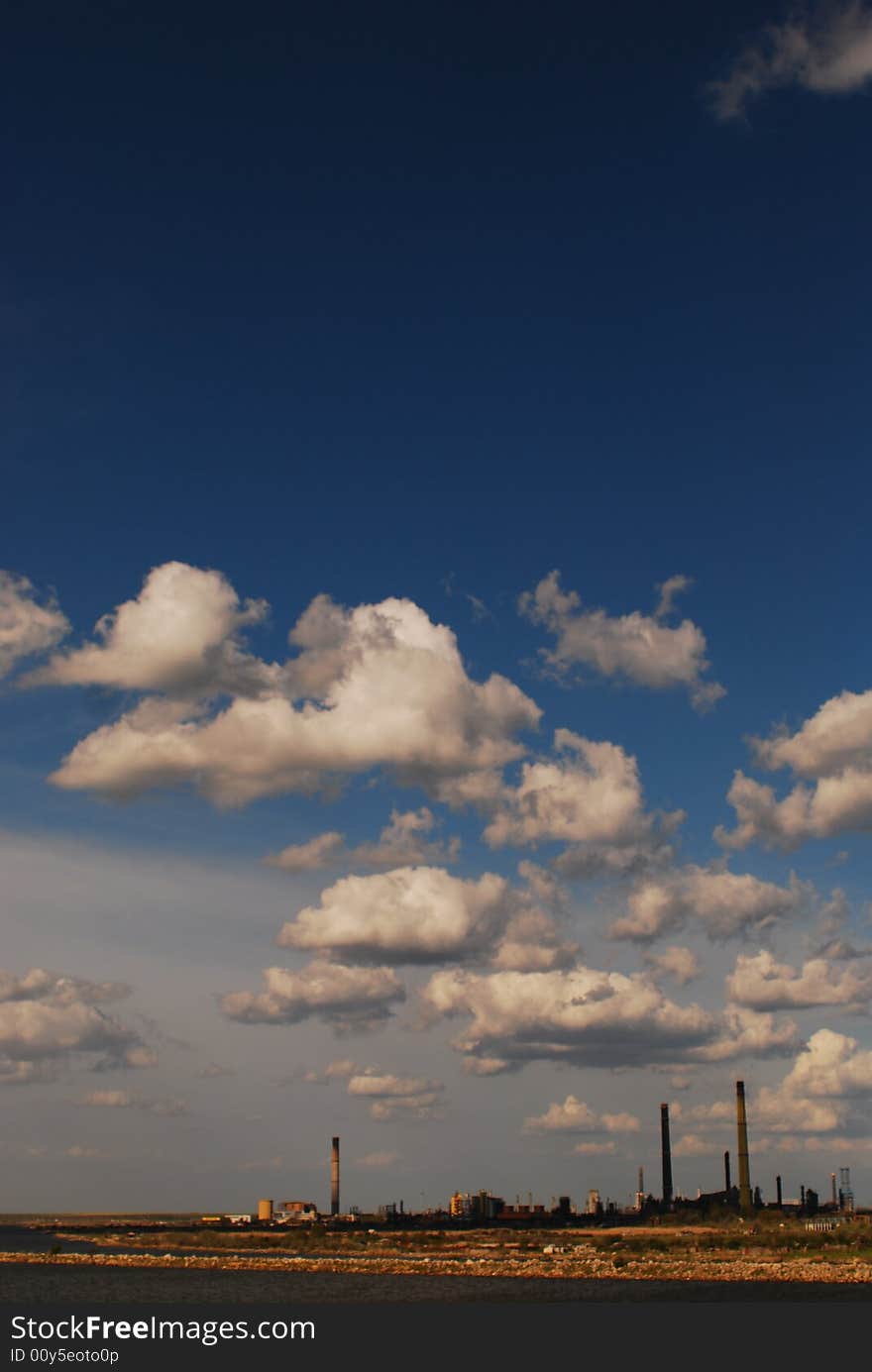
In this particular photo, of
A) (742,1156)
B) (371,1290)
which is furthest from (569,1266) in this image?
(742,1156)

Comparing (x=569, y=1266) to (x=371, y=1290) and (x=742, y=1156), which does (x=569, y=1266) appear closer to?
(x=371, y=1290)

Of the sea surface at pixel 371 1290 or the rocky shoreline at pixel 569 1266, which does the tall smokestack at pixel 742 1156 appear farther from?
the sea surface at pixel 371 1290

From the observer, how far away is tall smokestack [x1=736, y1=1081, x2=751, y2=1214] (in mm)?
184625

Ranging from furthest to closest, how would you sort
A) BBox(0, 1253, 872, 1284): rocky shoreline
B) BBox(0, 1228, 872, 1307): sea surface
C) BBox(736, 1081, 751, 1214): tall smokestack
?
BBox(736, 1081, 751, 1214): tall smokestack
BBox(0, 1253, 872, 1284): rocky shoreline
BBox(0, 1228, 872, 1307): sea surface

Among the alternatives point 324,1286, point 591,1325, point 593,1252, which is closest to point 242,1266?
point 324,1286

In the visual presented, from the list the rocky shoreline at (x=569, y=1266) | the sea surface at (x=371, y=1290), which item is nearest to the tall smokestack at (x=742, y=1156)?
the rocky shoreline at (x=569, y=1266)

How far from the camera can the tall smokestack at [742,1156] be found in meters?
185

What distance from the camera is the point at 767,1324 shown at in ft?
256

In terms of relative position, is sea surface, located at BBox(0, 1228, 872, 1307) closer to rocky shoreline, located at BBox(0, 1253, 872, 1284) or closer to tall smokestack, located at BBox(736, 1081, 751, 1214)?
rocky shoreline, located at BBox(0, 1253, 872, 1284)

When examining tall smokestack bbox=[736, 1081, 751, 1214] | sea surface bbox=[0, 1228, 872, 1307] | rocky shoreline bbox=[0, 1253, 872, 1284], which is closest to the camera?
sea surface bbox=[0, 1228, 872, 1307]

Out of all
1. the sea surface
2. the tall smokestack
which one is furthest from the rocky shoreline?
the tall smokestack

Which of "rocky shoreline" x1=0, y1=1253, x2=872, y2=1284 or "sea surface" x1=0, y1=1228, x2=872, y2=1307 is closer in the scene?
"sea surface" x1=0, y1=1228, x2=872, y2=1307

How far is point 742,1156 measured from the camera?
7431 inches

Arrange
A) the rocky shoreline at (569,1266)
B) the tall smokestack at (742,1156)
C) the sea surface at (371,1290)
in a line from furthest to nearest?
the tall smokestack at (742,1156) → the rocky shoreline at (569,1266) → the sea surface at (371,1290)
